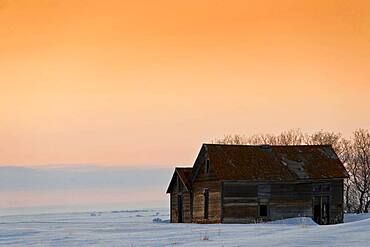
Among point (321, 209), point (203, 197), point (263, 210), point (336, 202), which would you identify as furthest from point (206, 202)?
point (336, 202)

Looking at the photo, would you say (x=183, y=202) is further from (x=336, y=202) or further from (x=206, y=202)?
(x=336, y=202)

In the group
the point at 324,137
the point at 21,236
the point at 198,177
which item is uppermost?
the point at 324,137

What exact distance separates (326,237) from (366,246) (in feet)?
10.9

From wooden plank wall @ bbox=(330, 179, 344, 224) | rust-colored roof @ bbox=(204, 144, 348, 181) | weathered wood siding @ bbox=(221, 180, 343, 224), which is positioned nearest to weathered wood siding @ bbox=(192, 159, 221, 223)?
weathered wood siding @ bbox=(221, 180, 343, 224)

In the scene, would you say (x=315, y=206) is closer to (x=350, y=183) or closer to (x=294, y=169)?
(x=294, y=169)

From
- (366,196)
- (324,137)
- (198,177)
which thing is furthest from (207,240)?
(324,137)

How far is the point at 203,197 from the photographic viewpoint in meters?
58.9

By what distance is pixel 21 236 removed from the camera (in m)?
35.0

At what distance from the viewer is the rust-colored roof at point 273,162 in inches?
2280

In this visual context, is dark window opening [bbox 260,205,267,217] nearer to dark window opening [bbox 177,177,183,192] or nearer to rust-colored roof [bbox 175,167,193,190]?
rust-colored roof [bbox 175,167,193,190]

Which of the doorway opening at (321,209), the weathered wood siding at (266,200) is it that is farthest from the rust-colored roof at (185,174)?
the doorway opening at (321,209)

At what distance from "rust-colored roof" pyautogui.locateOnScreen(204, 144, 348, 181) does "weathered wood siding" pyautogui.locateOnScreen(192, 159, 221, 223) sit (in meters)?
1.03

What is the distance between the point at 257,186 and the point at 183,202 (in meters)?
8.00

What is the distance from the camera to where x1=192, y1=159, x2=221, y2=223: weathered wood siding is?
56594mm
